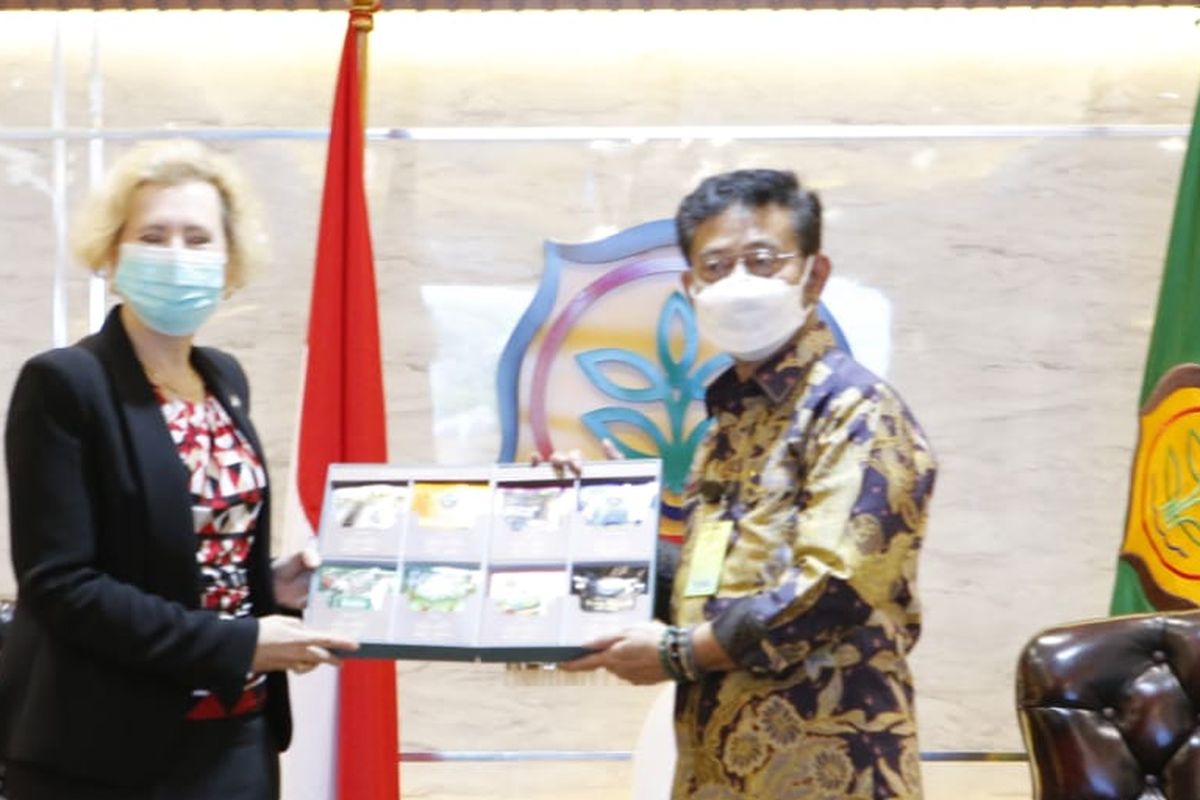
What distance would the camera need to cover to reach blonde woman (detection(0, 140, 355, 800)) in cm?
234

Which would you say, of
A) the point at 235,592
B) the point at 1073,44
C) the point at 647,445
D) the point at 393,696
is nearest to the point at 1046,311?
the point at 1073,44

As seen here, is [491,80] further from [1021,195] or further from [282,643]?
[282,643]

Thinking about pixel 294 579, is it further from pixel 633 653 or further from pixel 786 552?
pixel 786 552

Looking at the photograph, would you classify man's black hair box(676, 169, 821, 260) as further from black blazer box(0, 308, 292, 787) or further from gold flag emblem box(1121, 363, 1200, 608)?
gold flag emblem box(1121, 363, 1200, 608)

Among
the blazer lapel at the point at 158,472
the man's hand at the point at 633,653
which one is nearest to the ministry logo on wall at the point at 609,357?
the man's hand at the point at 633,653

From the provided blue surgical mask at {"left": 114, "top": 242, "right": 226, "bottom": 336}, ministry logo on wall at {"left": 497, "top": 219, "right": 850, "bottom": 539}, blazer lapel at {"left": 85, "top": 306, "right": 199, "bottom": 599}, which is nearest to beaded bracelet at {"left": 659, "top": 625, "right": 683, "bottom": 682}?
blazer lapel at {"left": 85, "top": 306, "right": 199, "bottom": 599}

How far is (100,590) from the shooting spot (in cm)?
233

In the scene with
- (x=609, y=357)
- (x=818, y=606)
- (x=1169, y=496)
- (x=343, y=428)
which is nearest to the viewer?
(x=818, y=606)

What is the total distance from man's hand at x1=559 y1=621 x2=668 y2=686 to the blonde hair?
2.81 feet

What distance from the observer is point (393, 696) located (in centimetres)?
402

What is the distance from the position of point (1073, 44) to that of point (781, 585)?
2809 mm

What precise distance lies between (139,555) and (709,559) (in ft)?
2.72

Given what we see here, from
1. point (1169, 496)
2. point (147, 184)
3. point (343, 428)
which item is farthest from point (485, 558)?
point (1169, 496)

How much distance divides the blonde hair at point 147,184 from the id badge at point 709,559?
34.2 inches
